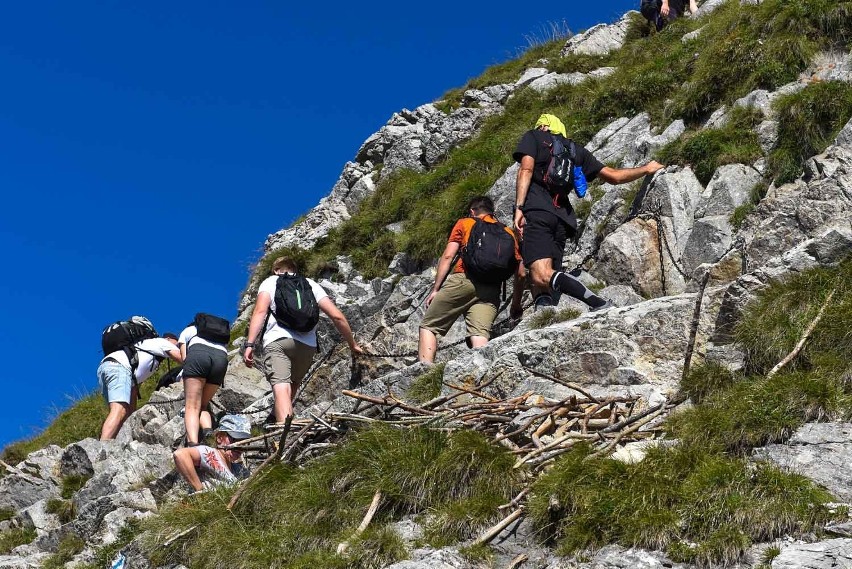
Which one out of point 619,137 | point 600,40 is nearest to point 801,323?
point 619,137

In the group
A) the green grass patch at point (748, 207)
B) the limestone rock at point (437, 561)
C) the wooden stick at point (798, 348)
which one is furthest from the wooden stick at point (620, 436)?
the green grass patch at point (748, 207)

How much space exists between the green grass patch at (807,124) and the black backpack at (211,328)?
6.43 metres

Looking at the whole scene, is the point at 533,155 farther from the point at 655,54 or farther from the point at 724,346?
the point at 655,54

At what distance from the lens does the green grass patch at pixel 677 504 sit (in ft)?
19.3

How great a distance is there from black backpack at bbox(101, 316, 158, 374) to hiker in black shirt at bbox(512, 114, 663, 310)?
18.6ft

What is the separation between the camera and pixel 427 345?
37.8 feet

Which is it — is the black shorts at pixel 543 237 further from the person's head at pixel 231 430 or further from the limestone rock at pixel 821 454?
the limestone rock at pixel 821 454

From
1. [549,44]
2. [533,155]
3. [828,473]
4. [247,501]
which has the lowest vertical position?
[828,473]

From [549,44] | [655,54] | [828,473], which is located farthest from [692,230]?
[549,44]

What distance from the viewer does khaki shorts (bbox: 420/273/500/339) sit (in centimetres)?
1160

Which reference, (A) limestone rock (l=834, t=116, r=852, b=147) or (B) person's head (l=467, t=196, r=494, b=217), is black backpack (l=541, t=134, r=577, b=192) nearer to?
(B) person's head (l=467, t=196, r=494, b=217)

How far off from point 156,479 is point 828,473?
7.64 m

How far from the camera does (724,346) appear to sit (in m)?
8.20

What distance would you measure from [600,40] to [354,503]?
18.2 meters
